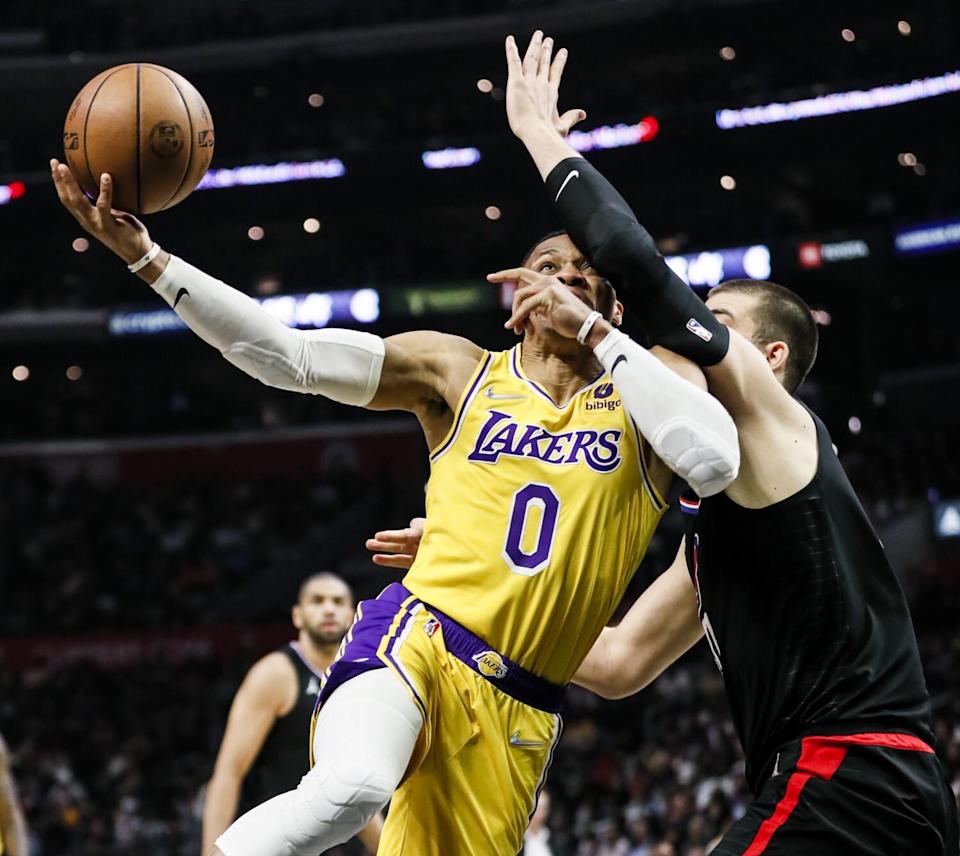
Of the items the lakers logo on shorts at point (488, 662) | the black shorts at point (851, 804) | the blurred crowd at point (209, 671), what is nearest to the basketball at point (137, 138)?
the lakers logo on shorts at point (488, 662)

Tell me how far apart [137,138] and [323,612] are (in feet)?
10.6

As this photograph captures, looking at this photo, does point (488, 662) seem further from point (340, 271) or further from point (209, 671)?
point (340, 271)

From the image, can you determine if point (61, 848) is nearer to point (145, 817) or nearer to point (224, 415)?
point (145, 817)

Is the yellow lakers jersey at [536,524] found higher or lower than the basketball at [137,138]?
lower

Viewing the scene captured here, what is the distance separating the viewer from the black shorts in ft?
10.7

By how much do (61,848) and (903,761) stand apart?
15.5m

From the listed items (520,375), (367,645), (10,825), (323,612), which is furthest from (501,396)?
(10,825)

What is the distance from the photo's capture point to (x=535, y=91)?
4.15 m

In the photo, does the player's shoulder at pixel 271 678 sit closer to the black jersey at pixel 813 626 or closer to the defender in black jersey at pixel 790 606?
the defender in black jersey at pixel 790 606

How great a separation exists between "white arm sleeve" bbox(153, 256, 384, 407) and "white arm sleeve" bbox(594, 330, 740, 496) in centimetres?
87

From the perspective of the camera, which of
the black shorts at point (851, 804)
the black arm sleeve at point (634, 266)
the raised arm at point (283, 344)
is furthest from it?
the raised arm at point (283, 344)

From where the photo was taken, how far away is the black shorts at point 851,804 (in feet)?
10.7

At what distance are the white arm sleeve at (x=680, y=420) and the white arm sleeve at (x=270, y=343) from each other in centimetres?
87

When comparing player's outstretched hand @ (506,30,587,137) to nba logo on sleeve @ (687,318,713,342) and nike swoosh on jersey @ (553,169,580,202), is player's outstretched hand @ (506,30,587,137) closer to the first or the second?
nike swoosh on jersey @ (553,169,580,202)
